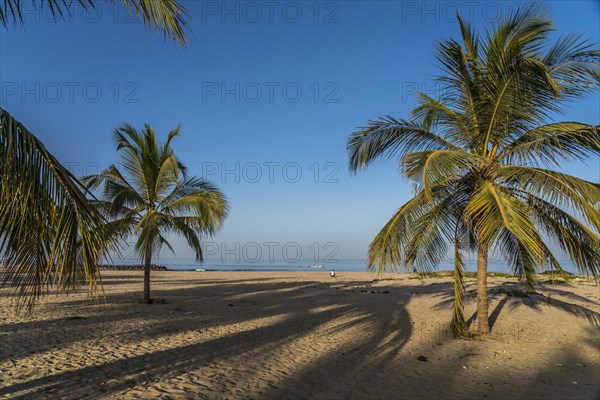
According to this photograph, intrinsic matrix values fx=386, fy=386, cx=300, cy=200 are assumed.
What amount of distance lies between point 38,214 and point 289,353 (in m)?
5.26

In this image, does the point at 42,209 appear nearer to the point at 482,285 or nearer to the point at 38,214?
the point at 38,214

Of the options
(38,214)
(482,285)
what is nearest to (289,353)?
(482,285)

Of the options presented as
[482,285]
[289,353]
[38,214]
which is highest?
[38,214]

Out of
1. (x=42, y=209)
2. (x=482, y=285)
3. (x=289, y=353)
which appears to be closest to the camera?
(x=42, y=209)

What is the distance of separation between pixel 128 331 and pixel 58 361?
255 cm

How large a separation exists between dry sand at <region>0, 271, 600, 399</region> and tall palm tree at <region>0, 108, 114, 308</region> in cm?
212

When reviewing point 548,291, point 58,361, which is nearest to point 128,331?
point 58,361

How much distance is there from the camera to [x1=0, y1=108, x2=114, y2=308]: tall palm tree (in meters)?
3.04

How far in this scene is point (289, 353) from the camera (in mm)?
7277

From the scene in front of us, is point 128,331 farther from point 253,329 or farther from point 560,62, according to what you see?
point 560,62

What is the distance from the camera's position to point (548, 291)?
1755 cm

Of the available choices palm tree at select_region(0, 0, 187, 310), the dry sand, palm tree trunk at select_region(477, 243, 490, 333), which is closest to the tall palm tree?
palm tree at select_region(0, 0, 187, 310)

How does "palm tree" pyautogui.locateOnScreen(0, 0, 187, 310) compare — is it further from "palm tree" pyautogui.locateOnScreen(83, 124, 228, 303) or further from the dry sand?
"palm tree" pyautogui.locateOnScreen(83, 124, 228, 303)

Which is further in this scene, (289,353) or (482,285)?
(482,285)
